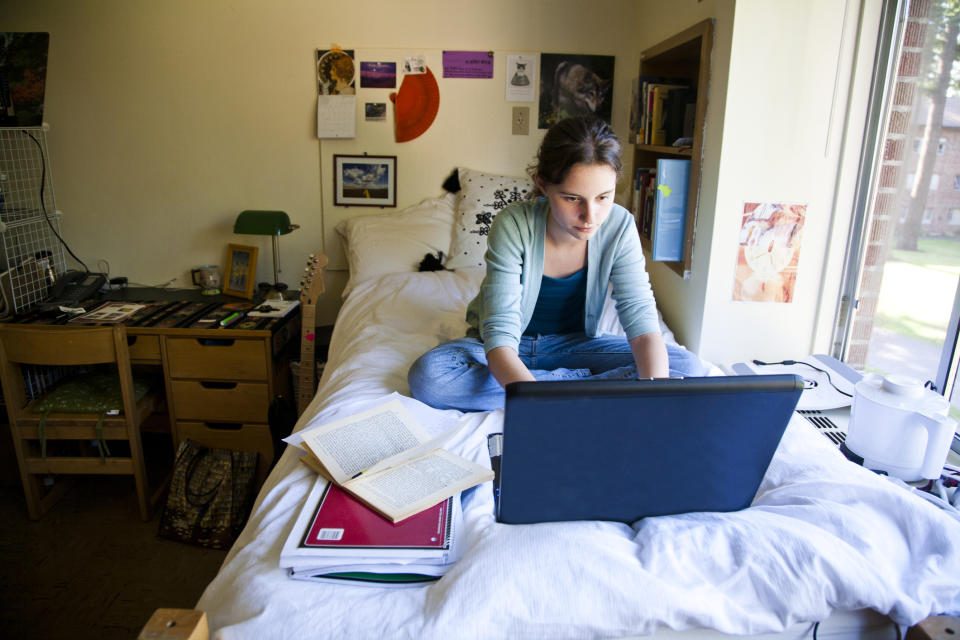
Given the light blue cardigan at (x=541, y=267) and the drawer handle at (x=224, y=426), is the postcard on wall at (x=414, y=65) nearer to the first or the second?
the light blue cardigan at (x=541, y=267)

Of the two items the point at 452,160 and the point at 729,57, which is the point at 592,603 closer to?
the point at 729,57

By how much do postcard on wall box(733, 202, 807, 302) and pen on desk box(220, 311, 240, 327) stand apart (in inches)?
63.1

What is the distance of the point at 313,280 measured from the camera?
220 centimetres

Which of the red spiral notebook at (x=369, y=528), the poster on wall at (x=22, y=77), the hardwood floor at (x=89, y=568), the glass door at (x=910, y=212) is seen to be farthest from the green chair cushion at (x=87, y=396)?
the glass door at (x=910, y=212)

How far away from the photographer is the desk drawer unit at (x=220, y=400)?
215cm

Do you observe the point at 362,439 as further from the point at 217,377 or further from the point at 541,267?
the point at 217,377

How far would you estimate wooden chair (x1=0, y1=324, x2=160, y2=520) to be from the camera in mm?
1732

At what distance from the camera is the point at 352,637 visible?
740mm

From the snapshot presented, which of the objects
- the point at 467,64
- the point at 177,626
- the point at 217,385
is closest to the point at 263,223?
the point at 217,385

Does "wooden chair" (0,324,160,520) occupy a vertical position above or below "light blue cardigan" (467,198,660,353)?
below

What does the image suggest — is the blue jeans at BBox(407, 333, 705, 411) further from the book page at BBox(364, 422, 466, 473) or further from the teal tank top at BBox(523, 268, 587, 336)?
the book page at BBox(364, 422, 466, 473)

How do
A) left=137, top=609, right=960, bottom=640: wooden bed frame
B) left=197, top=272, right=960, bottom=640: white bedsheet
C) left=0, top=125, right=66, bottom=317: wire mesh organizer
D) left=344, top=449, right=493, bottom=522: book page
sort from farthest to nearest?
1. left=0, top=125, right=66, bottom=317: wire mesh organizer
2. left=344, top=449, right=493, bottom=522: book page
3. left=197, top=272, right=960, bottom=640: white bedsheet
4. left=137, top=609, right=960, bottom=640: wooden bed frame

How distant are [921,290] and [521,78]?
160 centimetres

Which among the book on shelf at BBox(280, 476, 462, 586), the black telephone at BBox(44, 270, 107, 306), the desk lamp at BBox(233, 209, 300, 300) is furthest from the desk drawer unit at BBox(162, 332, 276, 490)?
the book on shelf at BBox(280, 476, 462, 586)
